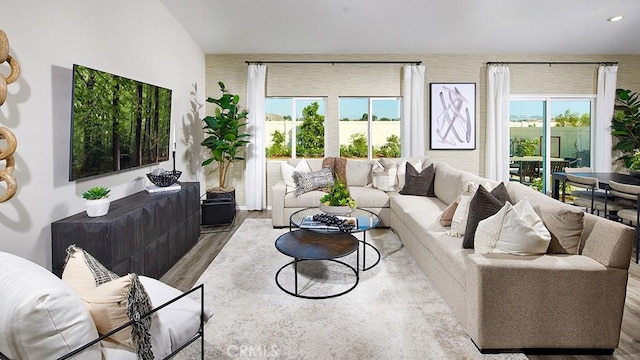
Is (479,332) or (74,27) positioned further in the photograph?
(74,27)

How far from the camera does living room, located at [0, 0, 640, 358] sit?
2.21 m

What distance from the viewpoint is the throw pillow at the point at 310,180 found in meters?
5.14

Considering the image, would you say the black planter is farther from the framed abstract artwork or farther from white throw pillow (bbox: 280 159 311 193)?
the framed abstract artwork

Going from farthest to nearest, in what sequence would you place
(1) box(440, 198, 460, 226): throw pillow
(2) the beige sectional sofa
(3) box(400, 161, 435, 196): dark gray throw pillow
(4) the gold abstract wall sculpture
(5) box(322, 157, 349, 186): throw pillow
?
(5) box(322, 157, 349, 186): throw pillow
(3) box(400, 161, 435, 196): dark gray throw pillow
(1) box(440, 198, 460, 226): throw pillow
(2) the beige sectional sofa
(4) the gold abstract wall sculpture

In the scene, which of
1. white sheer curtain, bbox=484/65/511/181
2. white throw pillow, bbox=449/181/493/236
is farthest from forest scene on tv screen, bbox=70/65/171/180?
white sheer curtain, bbox=484/65/511/181

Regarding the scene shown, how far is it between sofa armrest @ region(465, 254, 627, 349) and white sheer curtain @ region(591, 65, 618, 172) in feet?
17.7

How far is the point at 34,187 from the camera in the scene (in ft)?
7.56

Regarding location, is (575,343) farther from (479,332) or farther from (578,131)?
(578,131)

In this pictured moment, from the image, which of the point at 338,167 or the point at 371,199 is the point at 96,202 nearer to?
the point at 371,199

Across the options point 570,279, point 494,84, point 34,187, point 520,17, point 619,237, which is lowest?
point 570,279

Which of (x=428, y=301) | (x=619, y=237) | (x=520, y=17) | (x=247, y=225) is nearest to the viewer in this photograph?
(x=619, y=237)

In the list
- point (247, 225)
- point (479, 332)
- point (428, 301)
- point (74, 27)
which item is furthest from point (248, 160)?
point (479, 332)

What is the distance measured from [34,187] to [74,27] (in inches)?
48.7

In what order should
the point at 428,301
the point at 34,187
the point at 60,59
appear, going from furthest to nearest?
the point at 428,301 < the point at 60,59 < the point at 34,187
